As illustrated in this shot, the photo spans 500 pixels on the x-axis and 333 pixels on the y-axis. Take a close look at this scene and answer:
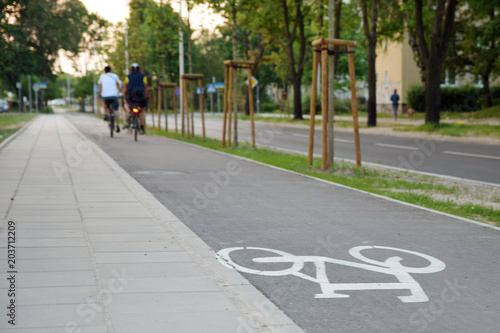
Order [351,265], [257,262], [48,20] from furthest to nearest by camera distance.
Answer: [48,20], [257,262], [351,265]

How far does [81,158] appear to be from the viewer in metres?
14.6

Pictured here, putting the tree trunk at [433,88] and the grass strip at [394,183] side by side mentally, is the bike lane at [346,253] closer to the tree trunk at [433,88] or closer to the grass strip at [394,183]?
the grass strip at [394,183]

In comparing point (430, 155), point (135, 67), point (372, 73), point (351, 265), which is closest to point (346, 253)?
point (351, 265)

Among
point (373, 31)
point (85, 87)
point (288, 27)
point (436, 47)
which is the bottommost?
point (436, 47)

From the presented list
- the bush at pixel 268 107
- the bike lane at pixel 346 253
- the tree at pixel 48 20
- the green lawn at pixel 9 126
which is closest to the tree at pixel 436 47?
the tree at pixel 48 20

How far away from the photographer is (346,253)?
6070mm

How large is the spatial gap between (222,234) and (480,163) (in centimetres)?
1036

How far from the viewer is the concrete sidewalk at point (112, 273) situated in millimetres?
4070

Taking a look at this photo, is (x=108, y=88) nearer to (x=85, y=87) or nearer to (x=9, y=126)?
(x=9, y=126)

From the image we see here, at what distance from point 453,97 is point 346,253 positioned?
150 ft

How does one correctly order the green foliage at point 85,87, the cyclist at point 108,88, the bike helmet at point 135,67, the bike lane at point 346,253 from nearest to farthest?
the bike lane at point 346,253
the cyclist at point 108,88
the bike helmet at point 135,67
the green foliage at point 85,87

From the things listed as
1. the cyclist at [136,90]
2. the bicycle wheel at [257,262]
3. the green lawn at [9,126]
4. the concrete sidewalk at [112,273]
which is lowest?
the bicycle wheel at [257,262]

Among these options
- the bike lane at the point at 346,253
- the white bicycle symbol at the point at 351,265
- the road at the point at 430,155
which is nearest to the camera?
the bike lane at the point at 346,253

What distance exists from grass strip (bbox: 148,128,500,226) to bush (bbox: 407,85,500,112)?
113 ft
